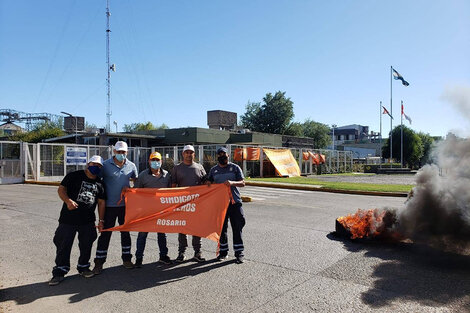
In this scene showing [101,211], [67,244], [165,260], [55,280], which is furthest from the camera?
[165,260]

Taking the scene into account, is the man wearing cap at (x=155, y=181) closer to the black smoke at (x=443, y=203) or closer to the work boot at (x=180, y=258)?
the work boot at (x=180, y=258)

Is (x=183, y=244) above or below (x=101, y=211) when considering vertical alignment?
below

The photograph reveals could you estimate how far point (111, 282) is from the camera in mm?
4797

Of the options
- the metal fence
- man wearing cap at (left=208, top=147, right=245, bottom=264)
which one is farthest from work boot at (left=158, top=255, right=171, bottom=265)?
the metal fence

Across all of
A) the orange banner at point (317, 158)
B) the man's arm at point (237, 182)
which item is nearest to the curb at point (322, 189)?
the man's arm at point (237, 182)

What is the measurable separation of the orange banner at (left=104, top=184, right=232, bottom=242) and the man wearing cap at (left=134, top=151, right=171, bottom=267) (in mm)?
122

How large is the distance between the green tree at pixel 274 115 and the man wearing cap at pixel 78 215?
203 feet

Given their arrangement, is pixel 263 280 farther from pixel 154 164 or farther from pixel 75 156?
pixel 75 156

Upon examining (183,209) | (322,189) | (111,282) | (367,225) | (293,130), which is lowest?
(111,282)

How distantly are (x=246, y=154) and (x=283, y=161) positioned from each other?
3690mm

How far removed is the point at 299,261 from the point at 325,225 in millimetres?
3173

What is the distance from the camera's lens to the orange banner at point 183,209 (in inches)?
222

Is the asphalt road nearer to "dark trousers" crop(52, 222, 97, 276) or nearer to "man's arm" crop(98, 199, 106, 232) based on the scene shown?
"dark trousers" crop(52, 222, 97, 276)

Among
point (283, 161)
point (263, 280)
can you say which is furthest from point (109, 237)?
point (283, 161)
